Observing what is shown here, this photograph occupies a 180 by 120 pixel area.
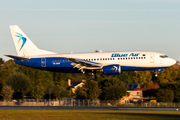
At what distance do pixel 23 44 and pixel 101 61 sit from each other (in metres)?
19.1

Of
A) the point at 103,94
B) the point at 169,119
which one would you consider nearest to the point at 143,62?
the point at 169,119

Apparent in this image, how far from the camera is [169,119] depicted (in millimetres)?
46469

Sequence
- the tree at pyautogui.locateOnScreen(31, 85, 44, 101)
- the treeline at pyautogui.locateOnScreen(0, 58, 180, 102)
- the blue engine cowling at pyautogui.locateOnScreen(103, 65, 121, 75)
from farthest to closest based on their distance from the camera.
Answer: the tree at pyautogui.locateOnScreen(31, 85, 44, 101), the treeline at pyautogui.locateOnScreen(0, 58, 180, 102), the blue engine cowling at pyautogui.locateOnScreen(103, 65, 121, 75)

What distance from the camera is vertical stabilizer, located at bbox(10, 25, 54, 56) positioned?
74.9 metres

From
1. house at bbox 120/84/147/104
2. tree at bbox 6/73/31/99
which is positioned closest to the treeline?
tree at bbox 6/73/31/99

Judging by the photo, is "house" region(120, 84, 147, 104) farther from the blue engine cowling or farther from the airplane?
the blue engine cowling

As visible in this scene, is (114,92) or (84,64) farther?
(114,92)

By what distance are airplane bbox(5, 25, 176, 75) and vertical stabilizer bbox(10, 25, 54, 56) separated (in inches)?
50.0

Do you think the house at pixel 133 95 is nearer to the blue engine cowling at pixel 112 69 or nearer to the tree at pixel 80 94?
the tree at pixel 80 94

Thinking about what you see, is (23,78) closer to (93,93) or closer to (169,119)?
(93,93)

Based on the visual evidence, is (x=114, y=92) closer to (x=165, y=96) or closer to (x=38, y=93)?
(x=165, y=96)

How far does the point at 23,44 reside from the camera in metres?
76.1

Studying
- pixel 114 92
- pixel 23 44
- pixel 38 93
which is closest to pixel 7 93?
pixel 38 93

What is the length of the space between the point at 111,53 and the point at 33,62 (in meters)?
16.8
